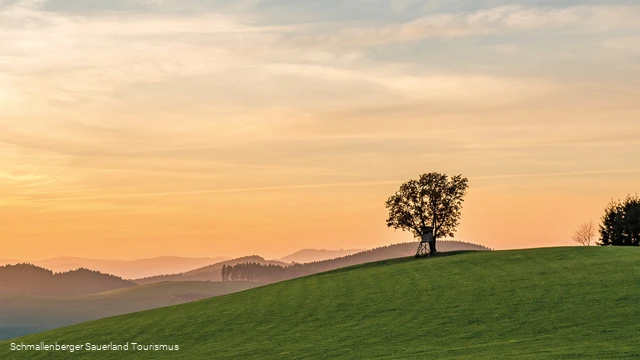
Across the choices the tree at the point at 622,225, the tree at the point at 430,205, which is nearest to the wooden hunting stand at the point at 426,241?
the tree at the point at 430,205

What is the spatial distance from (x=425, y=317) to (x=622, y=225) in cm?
8007

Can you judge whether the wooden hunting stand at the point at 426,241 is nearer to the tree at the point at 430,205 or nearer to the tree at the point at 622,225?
the tree at the point at 430,205

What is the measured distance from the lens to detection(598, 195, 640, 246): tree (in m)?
120

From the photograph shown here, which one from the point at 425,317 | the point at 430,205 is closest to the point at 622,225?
the point at 430,205

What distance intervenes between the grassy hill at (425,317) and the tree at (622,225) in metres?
44.1

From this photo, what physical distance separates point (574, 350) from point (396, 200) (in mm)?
67944

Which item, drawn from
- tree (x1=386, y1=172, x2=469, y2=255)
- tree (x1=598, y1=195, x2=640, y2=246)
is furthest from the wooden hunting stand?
tree (x1=598, y1=195, x2=640, y2=246)

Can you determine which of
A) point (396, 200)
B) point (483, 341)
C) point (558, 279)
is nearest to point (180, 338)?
point (483, 341)

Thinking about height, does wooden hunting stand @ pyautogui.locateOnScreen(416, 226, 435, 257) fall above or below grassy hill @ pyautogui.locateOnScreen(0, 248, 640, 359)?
above

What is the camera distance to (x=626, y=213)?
405ft

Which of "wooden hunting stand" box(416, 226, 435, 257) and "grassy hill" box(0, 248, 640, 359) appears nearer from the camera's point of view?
"grassy hill" box(0, 248, 640, 359)

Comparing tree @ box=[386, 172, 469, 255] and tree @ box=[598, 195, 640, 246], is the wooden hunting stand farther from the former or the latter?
tree @ box=[598, 195, 640, 246]

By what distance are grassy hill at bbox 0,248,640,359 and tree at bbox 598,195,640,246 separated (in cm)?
4410

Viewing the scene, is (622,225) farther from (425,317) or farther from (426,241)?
(425,317)
